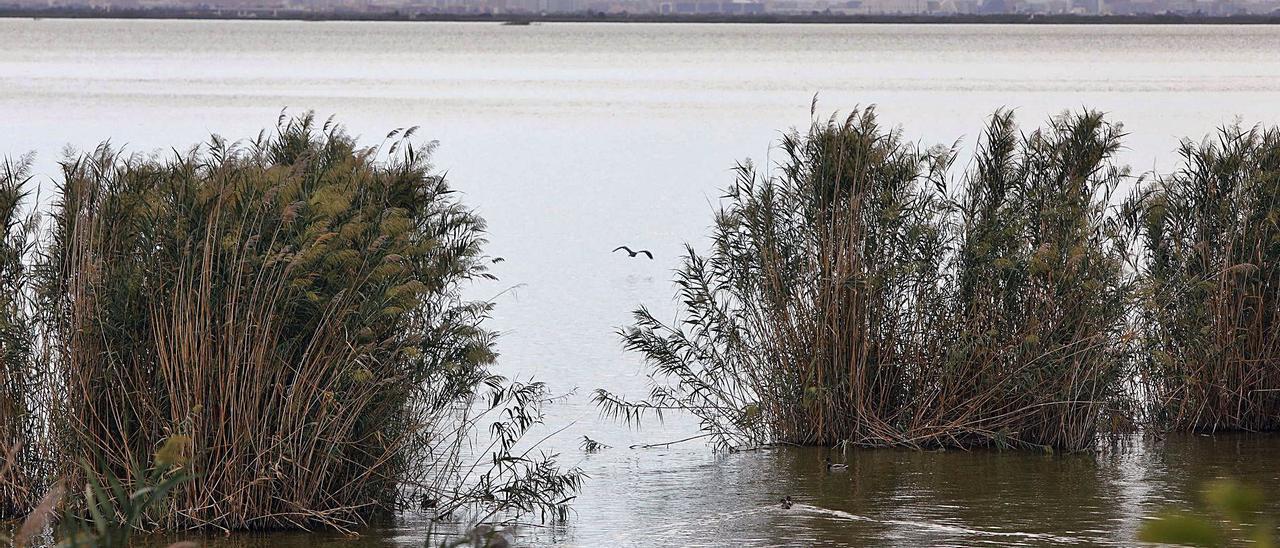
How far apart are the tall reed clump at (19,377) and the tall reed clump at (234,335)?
17 cm

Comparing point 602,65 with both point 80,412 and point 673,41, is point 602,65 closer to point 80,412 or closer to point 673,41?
point 673,41

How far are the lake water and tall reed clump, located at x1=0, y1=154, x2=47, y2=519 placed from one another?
45.9 inches

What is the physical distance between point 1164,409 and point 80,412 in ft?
21.0

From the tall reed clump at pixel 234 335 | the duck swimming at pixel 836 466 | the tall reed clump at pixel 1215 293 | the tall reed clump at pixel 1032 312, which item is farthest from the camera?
the tall reed clump at pixel 1215 293

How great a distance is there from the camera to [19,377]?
785cm

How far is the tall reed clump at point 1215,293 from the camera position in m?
10.0

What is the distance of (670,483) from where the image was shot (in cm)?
959

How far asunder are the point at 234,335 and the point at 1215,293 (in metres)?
5.79

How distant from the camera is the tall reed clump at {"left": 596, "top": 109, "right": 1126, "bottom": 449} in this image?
9.66 m

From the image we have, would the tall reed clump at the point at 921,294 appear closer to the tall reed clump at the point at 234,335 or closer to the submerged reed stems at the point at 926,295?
the submerged reed stems at the point at 926,295

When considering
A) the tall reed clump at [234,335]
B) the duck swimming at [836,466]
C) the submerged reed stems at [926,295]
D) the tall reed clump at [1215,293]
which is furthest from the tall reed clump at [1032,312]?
the tall reed clump at [234,335]

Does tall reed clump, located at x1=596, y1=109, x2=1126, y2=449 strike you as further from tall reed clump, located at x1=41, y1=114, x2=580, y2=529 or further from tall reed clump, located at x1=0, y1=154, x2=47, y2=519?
tall reed clump, located at x1=0, y1=154, x2=47, y2=519

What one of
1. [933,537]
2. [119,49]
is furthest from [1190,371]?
[119,49]

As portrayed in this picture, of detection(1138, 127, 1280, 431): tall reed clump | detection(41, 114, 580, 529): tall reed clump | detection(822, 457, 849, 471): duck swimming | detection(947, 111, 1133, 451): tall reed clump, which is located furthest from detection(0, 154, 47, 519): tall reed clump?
detection(1138, 127, 1280, 431): tall reed clump
